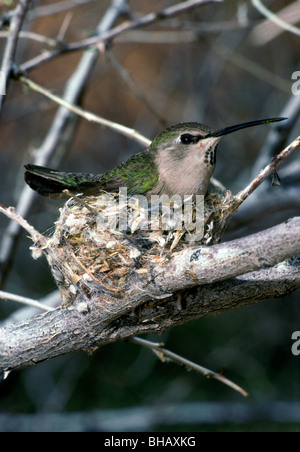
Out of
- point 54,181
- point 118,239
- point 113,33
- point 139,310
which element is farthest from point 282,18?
point 139,310

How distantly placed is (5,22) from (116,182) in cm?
131

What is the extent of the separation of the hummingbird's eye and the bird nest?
0.45 metres

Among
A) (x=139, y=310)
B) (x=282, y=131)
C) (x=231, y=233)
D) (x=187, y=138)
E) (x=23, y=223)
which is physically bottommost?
(x=139, y=310)

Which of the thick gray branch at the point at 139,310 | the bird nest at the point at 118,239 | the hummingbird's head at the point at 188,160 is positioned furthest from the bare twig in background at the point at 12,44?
the thick gray branch at the point at 139,310

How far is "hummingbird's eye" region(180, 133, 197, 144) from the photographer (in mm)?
3047

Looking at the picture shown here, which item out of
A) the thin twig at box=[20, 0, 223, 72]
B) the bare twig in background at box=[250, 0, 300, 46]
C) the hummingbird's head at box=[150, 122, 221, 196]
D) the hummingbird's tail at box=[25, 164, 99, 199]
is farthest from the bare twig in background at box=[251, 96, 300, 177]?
the hummingbird's tail at box=[25, 164, 99, 199]

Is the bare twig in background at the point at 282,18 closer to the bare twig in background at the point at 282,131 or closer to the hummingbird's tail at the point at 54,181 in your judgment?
the bare twig in background at the point at 282,131

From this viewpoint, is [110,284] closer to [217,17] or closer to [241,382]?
[241,382]

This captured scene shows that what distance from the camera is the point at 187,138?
3070 millimetres

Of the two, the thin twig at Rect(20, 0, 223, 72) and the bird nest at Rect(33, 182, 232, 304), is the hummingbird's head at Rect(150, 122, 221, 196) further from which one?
the thin twig at Rect(20, 0, 223, 72)

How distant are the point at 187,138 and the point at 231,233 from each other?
6.43 feet

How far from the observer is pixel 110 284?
89.0 inches

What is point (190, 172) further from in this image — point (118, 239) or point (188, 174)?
point (118, 239)

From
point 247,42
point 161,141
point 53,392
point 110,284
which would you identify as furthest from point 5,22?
point 247,42
